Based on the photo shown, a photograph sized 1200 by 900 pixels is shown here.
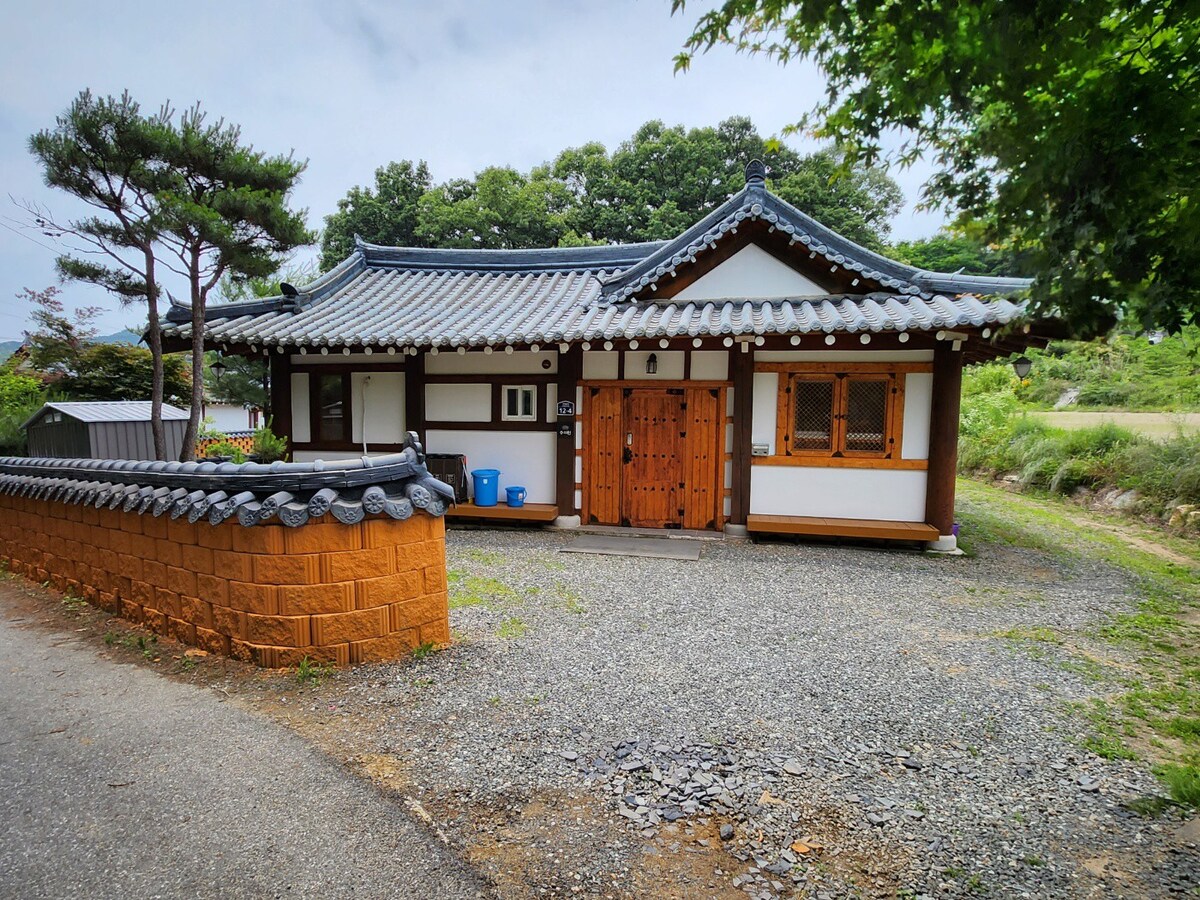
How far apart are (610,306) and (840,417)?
3.69m

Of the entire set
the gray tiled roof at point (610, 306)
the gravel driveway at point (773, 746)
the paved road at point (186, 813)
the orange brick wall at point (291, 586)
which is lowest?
the gravel driveway at point (773, 746)

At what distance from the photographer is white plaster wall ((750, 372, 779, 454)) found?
8.00 m

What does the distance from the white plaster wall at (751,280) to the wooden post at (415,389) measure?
4.13 m

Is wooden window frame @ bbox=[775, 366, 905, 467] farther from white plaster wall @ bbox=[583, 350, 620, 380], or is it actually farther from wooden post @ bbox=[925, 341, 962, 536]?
white plaster wall @ bbox=[583, 350, 620, 380]

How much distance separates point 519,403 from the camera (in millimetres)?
8961

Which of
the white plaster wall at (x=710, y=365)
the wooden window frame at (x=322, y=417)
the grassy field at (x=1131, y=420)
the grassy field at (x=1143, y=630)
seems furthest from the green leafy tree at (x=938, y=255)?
the wooden window frame at (x=322, y=417)

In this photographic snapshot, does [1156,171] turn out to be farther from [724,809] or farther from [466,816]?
[466,816]

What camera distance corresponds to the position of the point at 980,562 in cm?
699

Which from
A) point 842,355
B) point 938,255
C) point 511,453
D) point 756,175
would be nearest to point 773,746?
point 842,355

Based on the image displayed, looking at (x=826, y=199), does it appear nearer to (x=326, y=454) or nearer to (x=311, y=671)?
(x=326, y=454)

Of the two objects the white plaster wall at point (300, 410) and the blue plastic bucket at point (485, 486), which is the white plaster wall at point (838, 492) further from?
the white plaster wall at point (300, 410)

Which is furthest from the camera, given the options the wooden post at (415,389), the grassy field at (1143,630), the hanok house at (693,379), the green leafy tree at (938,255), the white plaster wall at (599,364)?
the green leafy tree at (938,255)

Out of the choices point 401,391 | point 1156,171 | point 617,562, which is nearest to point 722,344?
point 617,562

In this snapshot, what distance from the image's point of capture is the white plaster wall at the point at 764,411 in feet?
26.2
